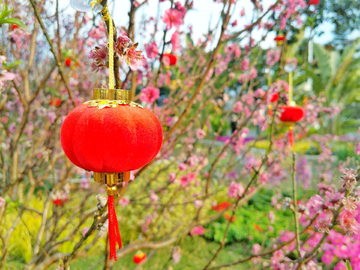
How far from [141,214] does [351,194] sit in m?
2.17

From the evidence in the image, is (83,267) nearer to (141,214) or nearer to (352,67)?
(141,214)

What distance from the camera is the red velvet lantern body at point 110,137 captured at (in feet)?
1.37

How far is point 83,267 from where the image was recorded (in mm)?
1986

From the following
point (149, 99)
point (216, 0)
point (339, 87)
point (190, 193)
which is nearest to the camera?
point (149, 99)

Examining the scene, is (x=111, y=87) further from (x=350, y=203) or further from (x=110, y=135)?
(x=350, y=203)

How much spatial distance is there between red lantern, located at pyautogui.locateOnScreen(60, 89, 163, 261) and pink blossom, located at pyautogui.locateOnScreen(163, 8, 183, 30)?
59 cm

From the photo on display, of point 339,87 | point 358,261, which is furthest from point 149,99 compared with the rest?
point 339,87

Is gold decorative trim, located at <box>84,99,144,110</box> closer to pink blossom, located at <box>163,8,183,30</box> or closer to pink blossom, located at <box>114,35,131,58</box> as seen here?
pink blossom, located at <box>114,35,131,58</box>

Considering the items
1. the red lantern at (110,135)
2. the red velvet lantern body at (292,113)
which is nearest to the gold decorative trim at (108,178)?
the red lantern at (110,135)

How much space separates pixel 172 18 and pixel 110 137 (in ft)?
2.36

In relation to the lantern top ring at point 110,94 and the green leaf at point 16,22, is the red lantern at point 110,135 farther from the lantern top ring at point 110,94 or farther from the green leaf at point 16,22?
the green leaf at point 16,22

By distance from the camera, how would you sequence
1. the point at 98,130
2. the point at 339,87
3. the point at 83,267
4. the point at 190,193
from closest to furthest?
the point at 98,130
the point at 83,267
the point at 190,193
the point at 339,87

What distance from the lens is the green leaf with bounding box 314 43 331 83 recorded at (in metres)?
6.51

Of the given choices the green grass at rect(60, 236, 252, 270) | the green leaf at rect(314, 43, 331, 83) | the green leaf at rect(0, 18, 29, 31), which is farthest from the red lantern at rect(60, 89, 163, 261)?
the green leaf at rect(314, 43, 331, 83)
